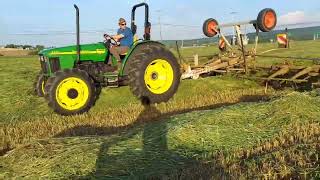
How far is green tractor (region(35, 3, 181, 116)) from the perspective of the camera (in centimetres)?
906

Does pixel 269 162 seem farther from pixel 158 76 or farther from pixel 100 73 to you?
pixel 100 73

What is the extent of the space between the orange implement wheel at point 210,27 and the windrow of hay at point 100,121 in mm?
2883

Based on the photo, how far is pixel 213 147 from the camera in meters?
6.02

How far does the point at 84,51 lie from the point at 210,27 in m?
5.13

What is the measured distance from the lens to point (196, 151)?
5855 millimetres

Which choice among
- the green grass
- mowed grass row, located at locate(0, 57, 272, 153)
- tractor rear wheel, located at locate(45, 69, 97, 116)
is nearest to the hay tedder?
mowed grass row, located at locate(0, 57, 272, 153)

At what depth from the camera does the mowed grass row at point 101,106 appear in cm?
849

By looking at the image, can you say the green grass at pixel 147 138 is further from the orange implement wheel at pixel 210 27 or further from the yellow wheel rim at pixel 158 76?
the orange implement wheel at pixel 210 27

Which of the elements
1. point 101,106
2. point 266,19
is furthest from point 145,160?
point 266,19

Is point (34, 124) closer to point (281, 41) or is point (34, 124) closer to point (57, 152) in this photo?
point (57, 152)

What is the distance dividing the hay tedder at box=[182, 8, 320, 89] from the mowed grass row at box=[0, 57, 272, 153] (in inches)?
13.6

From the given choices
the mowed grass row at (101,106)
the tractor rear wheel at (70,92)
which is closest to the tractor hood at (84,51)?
the tractor rear wheel at (70,92)

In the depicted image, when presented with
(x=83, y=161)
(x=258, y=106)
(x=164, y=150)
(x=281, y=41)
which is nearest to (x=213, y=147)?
(x=164, y=150)

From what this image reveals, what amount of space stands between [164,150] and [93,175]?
44.5 inches
